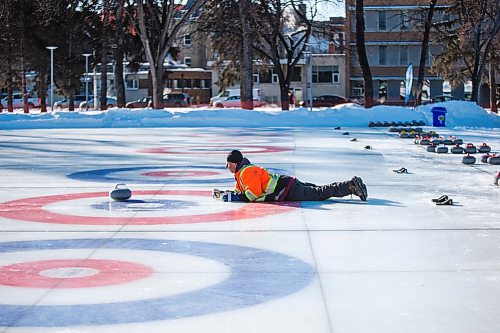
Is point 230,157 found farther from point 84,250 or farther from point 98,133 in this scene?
point 98,133

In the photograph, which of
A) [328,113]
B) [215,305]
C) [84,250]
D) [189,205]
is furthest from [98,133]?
[215,305]

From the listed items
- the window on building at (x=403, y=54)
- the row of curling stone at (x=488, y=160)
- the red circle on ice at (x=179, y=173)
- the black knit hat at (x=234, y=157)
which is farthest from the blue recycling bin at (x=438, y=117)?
the window on building at (x=403, y=54)

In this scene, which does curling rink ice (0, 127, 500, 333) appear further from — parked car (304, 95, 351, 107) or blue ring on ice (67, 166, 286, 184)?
parked car (304, 95, 351, 107)

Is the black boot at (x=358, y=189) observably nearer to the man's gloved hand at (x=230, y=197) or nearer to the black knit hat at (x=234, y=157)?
the man's gloved hand at (x=230, y=197)

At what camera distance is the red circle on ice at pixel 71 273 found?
25.0 ft

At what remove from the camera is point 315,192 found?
12945mm

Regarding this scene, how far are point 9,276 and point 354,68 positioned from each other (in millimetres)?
92206

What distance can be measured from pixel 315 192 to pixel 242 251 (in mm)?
3940

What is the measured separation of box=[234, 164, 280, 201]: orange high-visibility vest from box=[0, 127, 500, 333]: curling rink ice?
289 mm

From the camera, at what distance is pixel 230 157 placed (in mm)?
11977

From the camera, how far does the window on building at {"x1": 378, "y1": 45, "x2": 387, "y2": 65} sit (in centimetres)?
9812

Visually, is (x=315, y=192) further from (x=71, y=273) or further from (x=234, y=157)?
(x=71, y=273)

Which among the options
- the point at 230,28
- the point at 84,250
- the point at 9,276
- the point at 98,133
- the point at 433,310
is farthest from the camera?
the point at 230,28

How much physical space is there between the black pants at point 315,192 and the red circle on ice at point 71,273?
468 centimetres
